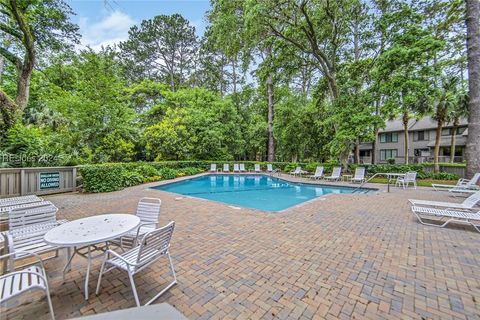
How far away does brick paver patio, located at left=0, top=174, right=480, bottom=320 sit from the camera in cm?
217

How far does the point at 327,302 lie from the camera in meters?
2.27

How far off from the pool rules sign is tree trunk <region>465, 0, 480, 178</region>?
686 inches

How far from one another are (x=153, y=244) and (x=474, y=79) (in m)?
13.4

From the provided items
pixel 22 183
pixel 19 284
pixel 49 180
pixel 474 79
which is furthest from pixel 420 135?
pixel 22 183

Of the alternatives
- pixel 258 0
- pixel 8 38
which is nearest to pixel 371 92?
pixel 258 0

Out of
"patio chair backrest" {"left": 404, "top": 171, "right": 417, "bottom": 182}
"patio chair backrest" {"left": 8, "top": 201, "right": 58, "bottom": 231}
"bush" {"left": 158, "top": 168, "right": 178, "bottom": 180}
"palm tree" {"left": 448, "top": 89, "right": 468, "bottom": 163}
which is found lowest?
"bush" {"left": 158, "top": 168, "right": 178, "bottom": 180}

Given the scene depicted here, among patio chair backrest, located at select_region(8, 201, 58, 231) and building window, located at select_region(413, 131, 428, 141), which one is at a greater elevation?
building window, located at select_region(413, 131, 428, 141)

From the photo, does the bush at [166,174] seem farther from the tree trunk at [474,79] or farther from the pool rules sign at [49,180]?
the tree trunk at [474,79]

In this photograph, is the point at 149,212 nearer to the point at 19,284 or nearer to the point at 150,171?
the point at 19,284

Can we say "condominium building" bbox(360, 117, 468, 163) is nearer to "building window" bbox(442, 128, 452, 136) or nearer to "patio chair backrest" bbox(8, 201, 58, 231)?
"building window" bbox(442, 128, 452, 136)

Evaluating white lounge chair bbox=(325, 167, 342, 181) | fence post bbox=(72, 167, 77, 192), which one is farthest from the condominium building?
fence post bbox=(72, 167, 77, 192)

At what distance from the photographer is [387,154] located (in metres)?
26.9

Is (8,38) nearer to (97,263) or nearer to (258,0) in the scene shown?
(258,0)

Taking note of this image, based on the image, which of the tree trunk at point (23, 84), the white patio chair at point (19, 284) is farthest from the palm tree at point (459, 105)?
the tree trunk at point (23, 84)
